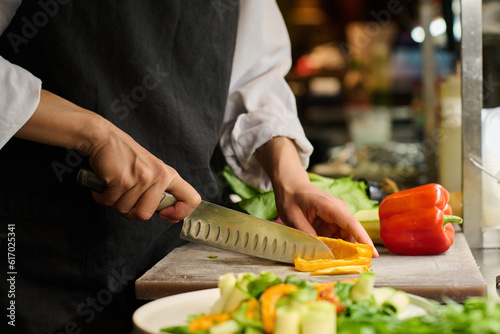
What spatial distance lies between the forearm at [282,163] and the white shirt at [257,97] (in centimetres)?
3

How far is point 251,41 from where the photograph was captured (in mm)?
1676

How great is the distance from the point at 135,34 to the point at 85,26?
0.12 metres

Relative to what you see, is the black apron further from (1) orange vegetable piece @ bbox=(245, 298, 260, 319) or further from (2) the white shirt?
(1) orange vegetable piece @ bbox=(245, 298, 260, 319)

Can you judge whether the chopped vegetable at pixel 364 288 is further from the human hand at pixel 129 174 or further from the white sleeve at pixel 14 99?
the white sleeve at pixel 14 99

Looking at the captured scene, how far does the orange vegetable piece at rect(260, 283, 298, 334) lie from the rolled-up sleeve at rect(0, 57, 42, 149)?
62 centimetres

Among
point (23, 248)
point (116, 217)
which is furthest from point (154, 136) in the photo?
point (23, 248)

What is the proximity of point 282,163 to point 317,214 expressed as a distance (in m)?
0.19

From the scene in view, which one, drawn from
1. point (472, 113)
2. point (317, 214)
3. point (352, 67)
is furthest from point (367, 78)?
point (317, 214)

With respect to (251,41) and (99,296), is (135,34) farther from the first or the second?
(99,296)

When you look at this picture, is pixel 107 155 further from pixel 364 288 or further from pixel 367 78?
pixel 367 78

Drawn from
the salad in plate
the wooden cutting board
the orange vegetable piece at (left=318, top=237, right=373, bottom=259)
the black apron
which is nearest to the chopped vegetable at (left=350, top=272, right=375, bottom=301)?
the salad in plate

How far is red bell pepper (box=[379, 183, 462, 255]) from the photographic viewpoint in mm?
1398

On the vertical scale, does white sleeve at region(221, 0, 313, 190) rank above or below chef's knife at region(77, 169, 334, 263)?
above

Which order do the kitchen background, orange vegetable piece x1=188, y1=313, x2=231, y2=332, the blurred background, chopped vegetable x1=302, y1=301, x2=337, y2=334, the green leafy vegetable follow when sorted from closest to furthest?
chopped vegetable x1=302, y1=301, x2=337, y2=334 < orange vegetable piece x1=188, y1=313, x2=231, y2=332 < the green leafy vegetable < the kitchen background < the blurred background
